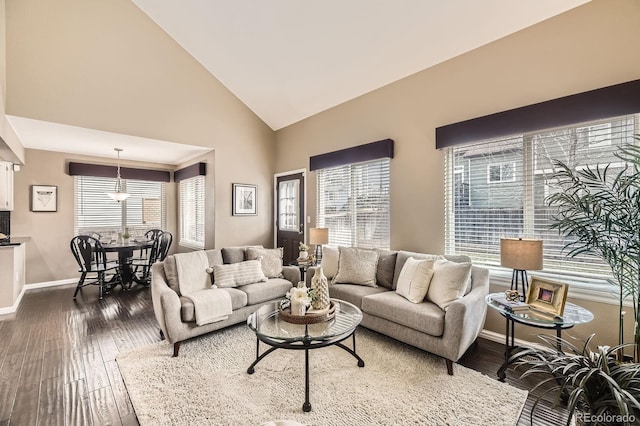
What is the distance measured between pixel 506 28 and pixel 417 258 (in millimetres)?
2614

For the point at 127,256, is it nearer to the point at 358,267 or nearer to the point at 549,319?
the point at 358,267

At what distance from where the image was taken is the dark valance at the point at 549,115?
7.89 feet

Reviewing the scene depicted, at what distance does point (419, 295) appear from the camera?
2.92 meters

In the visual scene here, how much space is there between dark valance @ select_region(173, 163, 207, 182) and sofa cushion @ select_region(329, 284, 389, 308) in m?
3.62

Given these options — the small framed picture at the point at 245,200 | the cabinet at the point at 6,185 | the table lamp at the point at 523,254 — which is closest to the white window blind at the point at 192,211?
the small framed picture at the point at 245,200

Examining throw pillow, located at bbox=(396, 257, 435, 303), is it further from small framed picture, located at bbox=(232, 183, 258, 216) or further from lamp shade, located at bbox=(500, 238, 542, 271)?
small framed picture, located at bbox=(232, 183, 258, 216)

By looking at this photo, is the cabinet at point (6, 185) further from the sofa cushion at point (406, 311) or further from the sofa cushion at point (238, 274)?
the sofa cushion at point (406, 311)

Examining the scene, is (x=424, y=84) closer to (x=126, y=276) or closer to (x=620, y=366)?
(x=620, y=366)

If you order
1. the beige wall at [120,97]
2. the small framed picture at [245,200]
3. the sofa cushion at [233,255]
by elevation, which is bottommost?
the sofa cushion at [233,255]

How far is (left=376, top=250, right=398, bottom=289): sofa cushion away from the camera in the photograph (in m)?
3.54

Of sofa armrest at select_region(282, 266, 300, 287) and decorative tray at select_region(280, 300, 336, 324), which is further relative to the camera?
sofa armrest at select_region(282, 266, 300, 287)

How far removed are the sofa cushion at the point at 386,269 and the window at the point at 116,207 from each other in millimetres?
5476

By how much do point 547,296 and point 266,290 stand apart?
283 cm

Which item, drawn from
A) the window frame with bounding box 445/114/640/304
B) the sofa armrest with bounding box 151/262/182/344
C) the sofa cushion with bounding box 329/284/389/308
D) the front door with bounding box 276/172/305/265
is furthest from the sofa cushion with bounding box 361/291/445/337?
the front door with bounding box 276/172/305/265
